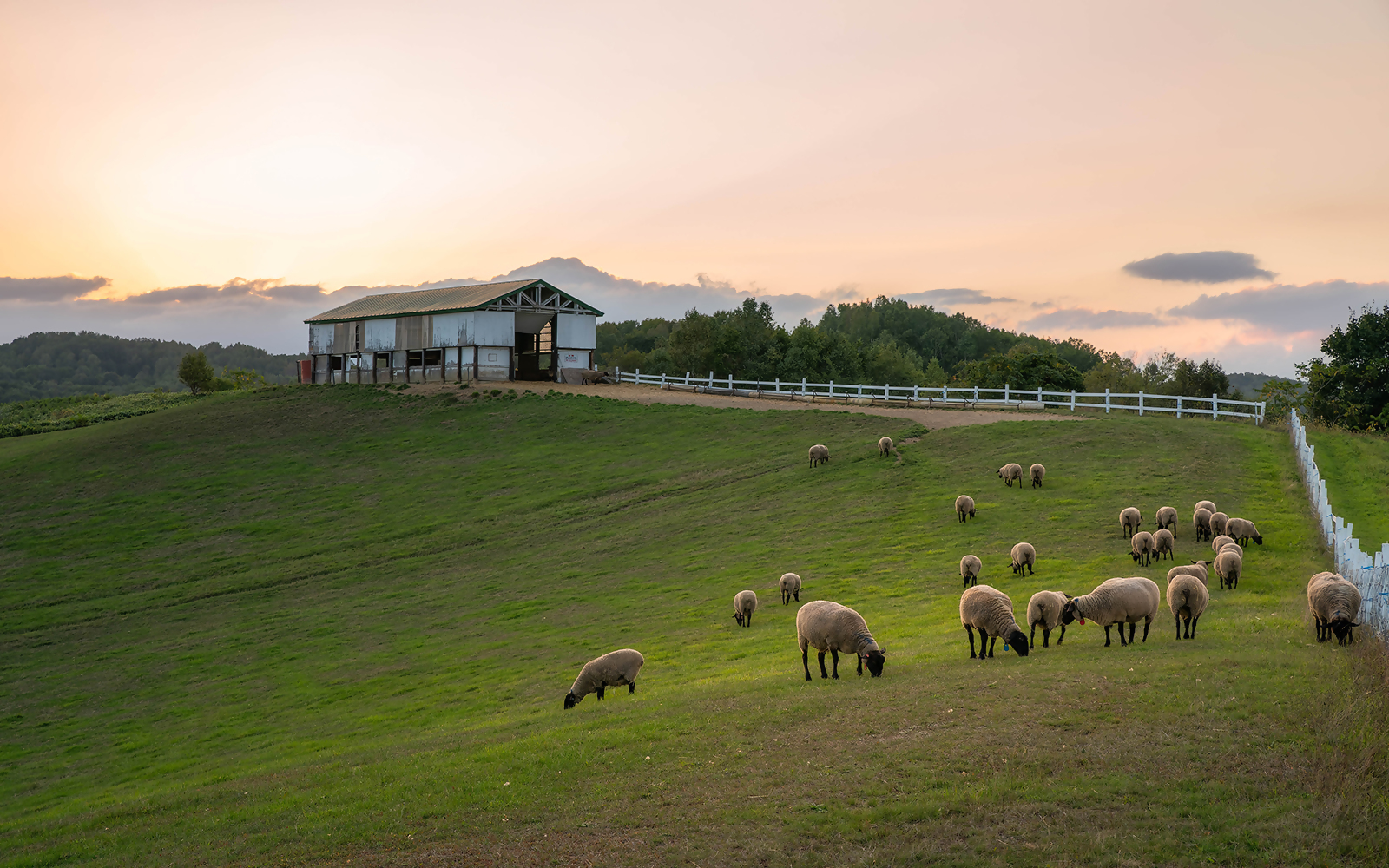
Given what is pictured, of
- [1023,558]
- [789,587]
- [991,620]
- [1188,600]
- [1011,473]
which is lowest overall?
[789,587]

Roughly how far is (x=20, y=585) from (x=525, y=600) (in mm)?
23786

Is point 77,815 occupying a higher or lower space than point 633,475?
lower

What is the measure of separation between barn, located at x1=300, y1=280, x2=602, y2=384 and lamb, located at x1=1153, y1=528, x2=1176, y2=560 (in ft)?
174

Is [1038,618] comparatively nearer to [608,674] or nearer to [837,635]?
[837,635]

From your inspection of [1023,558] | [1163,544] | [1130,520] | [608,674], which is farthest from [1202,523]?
[608,674]

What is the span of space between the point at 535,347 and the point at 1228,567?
60.2 metres

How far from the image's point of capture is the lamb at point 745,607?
23.0 meters

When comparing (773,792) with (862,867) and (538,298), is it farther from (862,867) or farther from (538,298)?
(538,298)

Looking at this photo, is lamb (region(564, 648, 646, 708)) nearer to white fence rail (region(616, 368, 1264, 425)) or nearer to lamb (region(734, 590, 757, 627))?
lamb (region(734, 590, 757, 627))

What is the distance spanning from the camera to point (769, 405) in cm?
5556

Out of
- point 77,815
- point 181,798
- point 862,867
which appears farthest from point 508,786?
point 77,815

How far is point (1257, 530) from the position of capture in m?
25.2

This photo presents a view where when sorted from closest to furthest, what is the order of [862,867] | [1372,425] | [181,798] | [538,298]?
[862,867] < [181,798] < [1372,425] < [538,298]

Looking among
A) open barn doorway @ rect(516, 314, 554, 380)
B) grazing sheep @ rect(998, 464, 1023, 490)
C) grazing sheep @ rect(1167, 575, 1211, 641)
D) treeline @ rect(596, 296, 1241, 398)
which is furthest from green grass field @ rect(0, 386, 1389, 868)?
treeline @ rect(596, 296, 1241, 398)
